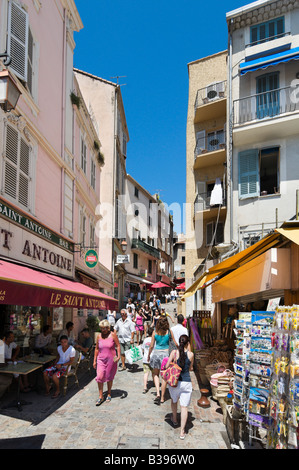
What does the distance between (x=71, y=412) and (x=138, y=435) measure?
5.56 ft

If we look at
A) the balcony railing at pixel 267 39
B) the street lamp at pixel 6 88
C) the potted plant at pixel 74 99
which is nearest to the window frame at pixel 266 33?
the balcony railing at pixel 267 39

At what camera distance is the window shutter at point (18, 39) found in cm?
839

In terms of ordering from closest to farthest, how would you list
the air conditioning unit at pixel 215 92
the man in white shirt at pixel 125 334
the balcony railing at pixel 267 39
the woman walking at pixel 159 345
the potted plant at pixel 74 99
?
1. the woman walking at pixel 159 345
2. the man in white shirt at pixel 125 334
3. the balcony railing at pixel 267 39
4. the potted plant at pixel 74 99
5. the air conditioning unit at pixel 215 92

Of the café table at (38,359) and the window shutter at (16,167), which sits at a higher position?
the window shutter at (16,167)

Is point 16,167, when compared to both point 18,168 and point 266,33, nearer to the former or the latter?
point 18,168

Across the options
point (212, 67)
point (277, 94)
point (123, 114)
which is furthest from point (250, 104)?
point (123, 114)

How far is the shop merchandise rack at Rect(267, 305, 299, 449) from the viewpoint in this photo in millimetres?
3041

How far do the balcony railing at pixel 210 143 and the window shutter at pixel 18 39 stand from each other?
11299mm

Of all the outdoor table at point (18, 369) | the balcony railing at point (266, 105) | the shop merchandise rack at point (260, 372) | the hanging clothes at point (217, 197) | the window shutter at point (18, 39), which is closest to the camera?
the shop merchandise rack at point (260, 372)

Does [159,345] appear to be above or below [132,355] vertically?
above

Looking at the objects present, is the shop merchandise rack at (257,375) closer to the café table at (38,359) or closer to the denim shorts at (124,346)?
the café table at (38,359)

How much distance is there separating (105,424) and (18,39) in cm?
918

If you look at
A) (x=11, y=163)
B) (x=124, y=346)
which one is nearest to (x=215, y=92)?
(x=11, y=163)

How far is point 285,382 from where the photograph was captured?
11.1ft
